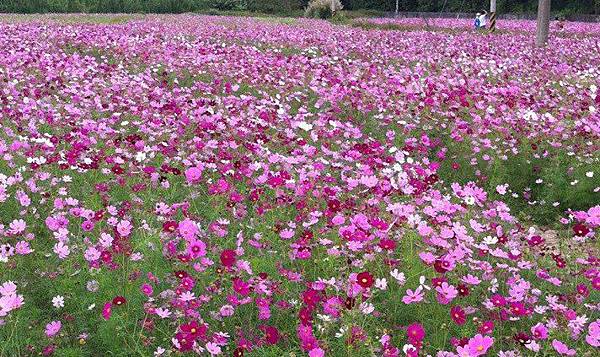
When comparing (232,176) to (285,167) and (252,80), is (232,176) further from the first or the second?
(252,80)

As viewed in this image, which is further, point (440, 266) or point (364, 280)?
point (440, 266)

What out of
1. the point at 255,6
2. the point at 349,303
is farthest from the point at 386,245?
the point at 255,6

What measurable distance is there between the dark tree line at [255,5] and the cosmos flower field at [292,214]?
1168 inches

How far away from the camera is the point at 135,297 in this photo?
10.1 ft

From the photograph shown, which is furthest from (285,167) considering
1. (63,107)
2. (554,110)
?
(554,110)

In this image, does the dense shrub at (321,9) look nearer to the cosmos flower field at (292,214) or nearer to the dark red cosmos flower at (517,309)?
the cosmos flower field at (292,214)

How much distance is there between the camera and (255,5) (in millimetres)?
48125

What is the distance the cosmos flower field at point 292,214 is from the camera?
9.29 feet

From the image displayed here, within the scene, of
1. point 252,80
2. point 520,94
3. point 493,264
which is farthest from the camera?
point 252,80

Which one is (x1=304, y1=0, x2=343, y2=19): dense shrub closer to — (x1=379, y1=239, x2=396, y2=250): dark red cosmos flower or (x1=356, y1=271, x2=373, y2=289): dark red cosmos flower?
(x1=379, y1=239, x2=396, y2=250): dark red cosmos flower

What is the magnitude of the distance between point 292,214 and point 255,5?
46007 mm

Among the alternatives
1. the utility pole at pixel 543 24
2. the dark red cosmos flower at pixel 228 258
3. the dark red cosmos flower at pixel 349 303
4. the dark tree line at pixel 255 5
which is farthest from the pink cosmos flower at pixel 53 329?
the dark tree line at pixel 255 5

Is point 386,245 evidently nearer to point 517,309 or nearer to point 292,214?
point 517,309

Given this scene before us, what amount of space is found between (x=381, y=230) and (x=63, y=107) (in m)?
4.46
